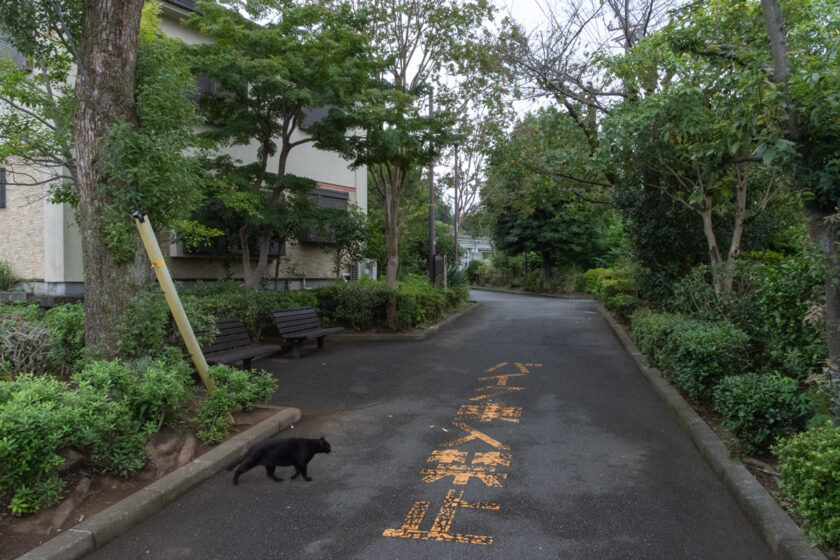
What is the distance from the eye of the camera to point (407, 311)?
13523 mm

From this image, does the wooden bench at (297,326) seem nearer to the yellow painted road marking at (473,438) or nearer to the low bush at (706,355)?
the yellow painted road marking at (473,438)

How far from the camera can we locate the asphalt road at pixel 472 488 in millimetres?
3547

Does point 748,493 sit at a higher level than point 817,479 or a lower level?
lower

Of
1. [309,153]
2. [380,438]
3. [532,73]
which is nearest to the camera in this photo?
[380,438]

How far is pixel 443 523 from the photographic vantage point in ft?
12.6

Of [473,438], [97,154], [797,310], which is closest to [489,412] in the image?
[473,438]

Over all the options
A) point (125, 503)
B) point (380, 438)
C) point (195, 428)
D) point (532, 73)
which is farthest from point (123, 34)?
point (532, 73)

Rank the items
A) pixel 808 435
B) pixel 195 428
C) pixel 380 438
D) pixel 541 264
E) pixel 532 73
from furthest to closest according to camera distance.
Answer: pixel 541 264 → pixel 532 73 → pixel 380 438 → pixel 195 428 → pixel 808 435

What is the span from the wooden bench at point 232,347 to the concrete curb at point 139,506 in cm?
260

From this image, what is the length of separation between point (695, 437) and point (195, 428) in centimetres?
492

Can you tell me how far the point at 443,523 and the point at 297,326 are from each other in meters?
7.47

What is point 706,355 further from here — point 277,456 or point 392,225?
point 392,225

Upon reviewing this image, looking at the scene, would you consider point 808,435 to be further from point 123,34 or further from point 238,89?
point 238,89

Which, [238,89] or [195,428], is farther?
[238,89]
